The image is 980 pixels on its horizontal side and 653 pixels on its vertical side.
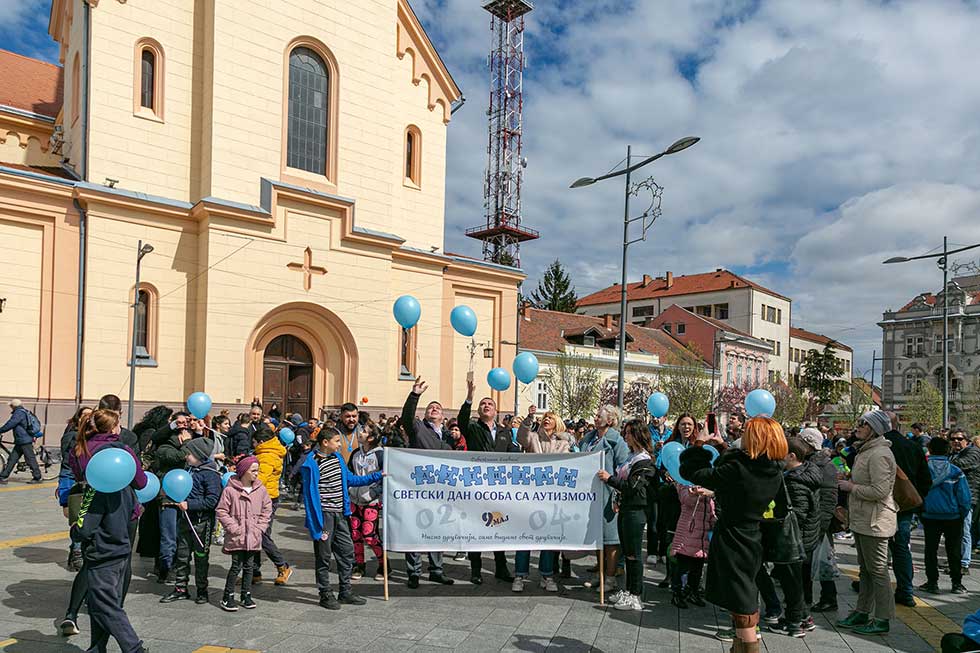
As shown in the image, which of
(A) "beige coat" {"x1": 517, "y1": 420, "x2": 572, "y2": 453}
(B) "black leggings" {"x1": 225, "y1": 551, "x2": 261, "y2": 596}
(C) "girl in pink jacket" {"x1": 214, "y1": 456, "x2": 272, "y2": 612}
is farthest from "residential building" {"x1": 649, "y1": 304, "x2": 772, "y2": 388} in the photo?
(B) "black leggings" {"x1": 225, "y1": 551, "x2": 261, "y2": 596}

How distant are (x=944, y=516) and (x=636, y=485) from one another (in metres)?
3.92

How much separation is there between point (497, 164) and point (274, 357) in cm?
3141

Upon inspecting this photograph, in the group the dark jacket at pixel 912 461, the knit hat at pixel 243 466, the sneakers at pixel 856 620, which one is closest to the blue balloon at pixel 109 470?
the knit hat at pixel 243 466

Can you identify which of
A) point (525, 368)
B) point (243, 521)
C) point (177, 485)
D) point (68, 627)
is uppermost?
point (525, 368)

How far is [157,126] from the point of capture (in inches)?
844

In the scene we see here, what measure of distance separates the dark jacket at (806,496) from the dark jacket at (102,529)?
576 cm

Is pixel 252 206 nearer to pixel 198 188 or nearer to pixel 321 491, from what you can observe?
pixel 198 188

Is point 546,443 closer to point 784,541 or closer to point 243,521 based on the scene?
point 784,541

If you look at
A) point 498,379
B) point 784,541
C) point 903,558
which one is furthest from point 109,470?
point 498,379

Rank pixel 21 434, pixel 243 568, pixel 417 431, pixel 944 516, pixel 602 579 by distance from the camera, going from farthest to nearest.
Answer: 1. pixel 21 434
2. pixel 417 431
3. pixel 944 516
4. pixel 602 579
5. pixel 243 568

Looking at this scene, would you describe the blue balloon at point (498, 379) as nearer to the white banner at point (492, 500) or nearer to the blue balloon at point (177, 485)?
the white banner at point (492, 500)

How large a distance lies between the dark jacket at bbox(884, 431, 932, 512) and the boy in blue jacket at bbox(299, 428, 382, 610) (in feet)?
18.9

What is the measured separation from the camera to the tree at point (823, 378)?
70125 mm

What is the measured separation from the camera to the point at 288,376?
946 inches
